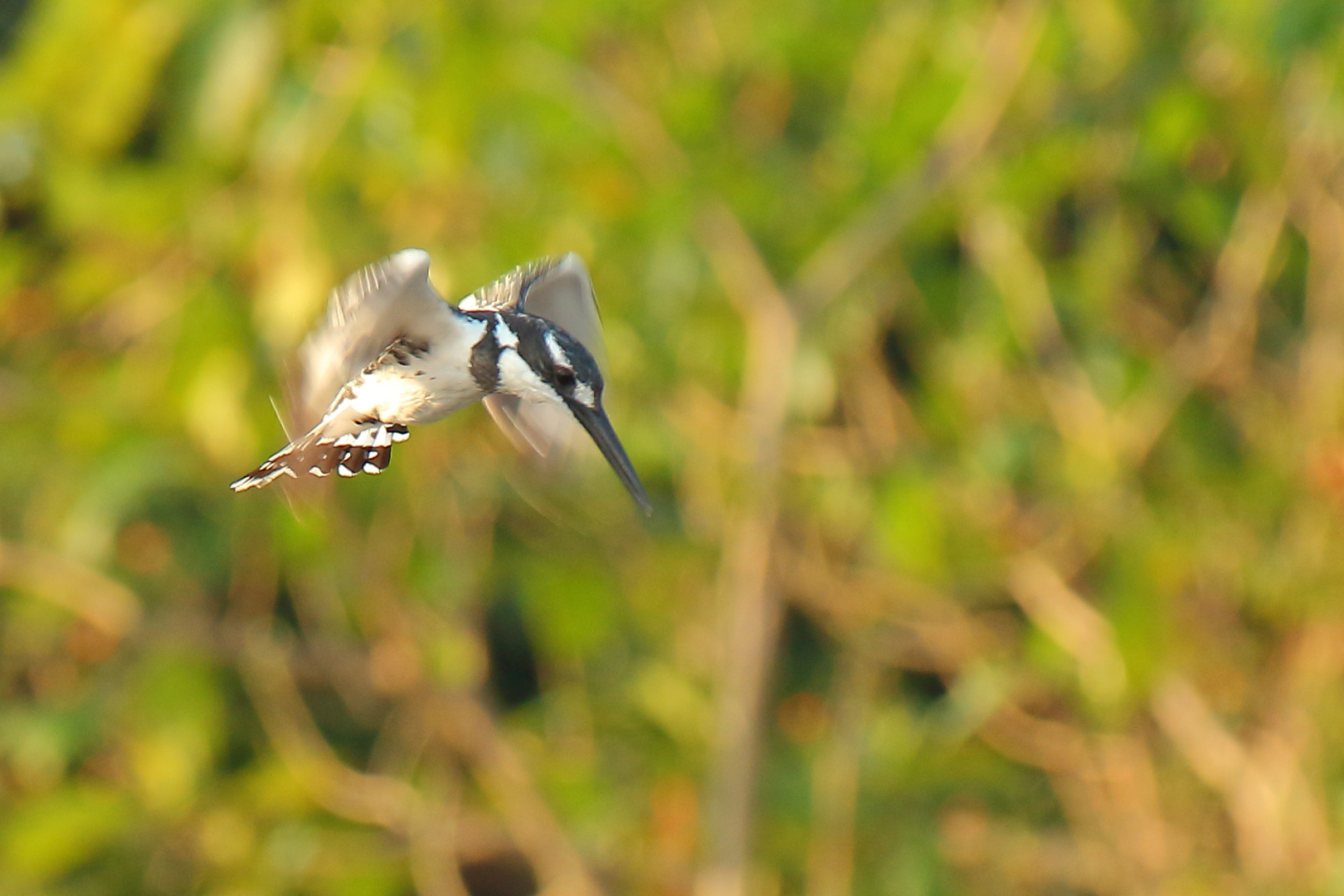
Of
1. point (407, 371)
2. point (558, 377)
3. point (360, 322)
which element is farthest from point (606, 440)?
point (360, 322)

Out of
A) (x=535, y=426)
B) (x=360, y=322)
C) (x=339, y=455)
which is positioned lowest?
(x=535, y=426)

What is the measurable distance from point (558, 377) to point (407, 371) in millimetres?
130

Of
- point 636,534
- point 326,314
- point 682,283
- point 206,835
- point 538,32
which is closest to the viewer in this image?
point 326,314

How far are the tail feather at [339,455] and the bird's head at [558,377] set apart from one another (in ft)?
0.34

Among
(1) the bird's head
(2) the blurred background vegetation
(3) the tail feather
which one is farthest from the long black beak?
(2) the blurred background vegetation

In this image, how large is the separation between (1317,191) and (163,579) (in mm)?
2600

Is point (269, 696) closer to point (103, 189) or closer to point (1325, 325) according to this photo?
point (103, 189)

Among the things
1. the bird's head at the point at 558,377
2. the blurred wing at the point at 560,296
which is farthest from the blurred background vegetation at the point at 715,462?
the bird's head at the point at 558,377

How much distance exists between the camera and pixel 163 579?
3879 millimetres

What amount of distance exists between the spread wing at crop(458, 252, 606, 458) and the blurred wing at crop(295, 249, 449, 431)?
1.19ft

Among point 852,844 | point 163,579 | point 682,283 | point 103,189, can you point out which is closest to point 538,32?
point 682,283

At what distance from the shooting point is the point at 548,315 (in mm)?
1711

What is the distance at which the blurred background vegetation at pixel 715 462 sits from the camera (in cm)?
332

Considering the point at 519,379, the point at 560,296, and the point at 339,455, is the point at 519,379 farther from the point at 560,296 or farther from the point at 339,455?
the point at 560,296
